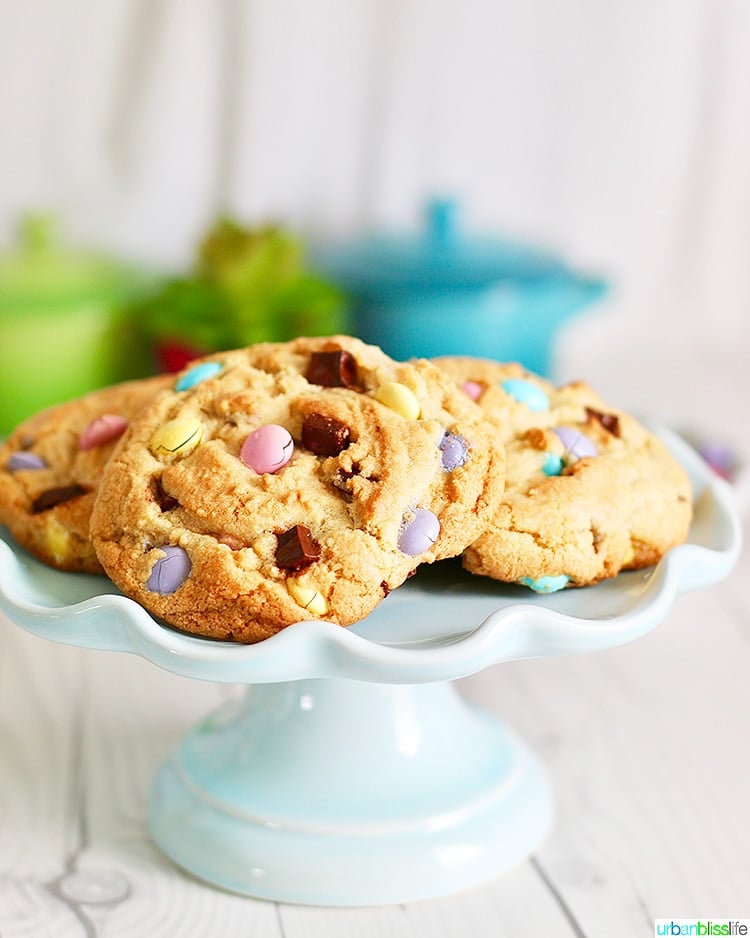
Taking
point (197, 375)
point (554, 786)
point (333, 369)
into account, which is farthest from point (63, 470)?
point (554, 786)

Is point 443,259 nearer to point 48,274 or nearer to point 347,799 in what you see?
point 48,274

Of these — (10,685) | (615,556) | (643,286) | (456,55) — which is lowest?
(10,685)

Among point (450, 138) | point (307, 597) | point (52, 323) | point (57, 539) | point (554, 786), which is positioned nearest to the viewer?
point (307, 597)

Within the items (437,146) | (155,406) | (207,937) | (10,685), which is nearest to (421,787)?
(207,937)

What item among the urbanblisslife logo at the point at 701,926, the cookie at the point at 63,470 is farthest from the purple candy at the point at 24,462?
the urbanblisslife logo at the point at 701,926

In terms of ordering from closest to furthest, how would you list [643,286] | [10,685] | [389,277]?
1. [10,685]
2. [389,277]
3. [643,286]

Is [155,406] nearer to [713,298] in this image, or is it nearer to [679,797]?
[679,797]
